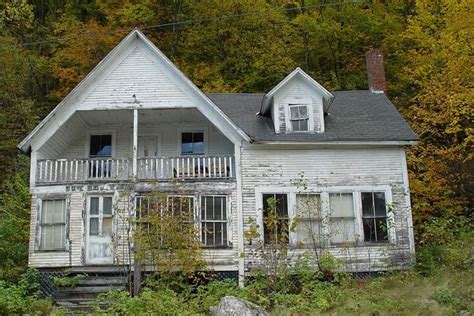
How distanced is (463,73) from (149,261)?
15209 millimetres

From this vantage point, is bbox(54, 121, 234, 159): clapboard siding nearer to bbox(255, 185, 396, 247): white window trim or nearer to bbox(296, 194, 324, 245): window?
bbox(255, 185, 396, 247): white window trim

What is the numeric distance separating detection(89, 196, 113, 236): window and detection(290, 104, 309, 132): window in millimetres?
6990

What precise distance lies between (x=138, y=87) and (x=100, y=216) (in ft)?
15.5

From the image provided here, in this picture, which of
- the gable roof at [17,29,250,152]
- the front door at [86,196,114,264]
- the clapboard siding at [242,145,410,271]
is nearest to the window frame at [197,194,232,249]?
the clapboard siding at [242,145,410,271]

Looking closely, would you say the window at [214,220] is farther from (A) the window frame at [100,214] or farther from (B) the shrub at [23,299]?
(B) the shrub at [23,299]

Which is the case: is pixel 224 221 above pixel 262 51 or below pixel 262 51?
below

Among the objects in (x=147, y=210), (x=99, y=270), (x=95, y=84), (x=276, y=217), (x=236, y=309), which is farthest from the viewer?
(x=95, y=84)

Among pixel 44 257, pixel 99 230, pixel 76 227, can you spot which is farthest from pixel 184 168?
pixel 44 257

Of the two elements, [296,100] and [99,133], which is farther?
[99,133]

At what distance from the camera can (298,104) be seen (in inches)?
769

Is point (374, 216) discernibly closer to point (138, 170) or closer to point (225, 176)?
point (225, 176)

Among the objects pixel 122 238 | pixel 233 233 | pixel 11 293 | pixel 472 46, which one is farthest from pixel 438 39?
pixel 11 293

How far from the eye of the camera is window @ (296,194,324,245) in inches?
712

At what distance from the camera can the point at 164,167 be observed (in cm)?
1905
